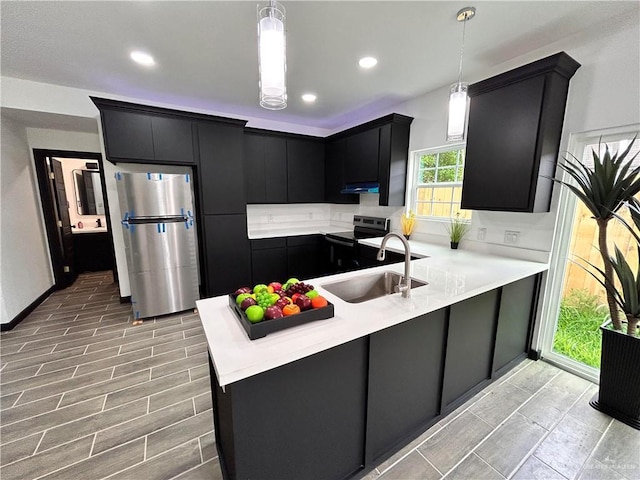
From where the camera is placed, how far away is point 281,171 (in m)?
3.98

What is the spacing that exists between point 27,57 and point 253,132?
7.08 feet

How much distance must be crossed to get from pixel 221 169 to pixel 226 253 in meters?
1.10

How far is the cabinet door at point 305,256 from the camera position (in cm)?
396

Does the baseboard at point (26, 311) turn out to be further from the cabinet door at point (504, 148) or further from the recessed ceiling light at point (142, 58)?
the cabinet door at point (504, 148)

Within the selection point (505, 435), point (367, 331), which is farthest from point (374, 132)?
point (505, 435)

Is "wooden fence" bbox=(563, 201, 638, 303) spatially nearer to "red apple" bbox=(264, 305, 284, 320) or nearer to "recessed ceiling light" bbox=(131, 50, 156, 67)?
"red apple" bbox=(264, 305, 284, 320)

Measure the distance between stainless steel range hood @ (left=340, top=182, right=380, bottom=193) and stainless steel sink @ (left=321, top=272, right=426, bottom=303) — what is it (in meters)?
1.61

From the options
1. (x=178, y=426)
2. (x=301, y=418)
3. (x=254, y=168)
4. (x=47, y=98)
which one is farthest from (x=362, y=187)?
(x=47, y=98)

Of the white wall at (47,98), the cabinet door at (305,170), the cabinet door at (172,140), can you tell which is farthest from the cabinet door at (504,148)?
the white wall at (47,98)

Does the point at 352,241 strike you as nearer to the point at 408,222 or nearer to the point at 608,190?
the point at 408,222

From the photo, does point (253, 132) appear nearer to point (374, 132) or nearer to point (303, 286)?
point (374, 132)

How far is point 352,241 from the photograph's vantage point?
333cm

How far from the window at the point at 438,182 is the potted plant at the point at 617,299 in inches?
42.1

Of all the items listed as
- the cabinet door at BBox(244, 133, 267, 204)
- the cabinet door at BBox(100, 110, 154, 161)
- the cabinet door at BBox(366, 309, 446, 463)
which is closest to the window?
the cabinet door at BBox(366, 309, 446, 463)
